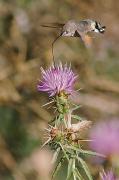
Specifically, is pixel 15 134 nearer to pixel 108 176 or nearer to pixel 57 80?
pixel 57 80

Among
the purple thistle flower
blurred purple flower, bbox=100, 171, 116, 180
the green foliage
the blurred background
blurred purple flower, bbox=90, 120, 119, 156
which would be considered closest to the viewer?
blurred purple flower, bbox=100, 171, 116, 180

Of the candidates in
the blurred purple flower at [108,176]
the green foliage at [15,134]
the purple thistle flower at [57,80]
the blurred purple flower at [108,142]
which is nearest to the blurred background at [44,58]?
the green foliage at [15,134]

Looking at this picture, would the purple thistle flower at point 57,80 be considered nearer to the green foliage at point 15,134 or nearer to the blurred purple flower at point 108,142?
the blurred purple flower at point 108,142

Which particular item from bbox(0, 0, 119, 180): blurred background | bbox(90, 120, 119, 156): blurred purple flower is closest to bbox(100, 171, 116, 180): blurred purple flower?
bbox(90, 120, 119, 156): blurred purple flower

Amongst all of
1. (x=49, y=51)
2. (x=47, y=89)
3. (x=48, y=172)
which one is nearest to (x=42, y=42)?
(x=49, y=51)

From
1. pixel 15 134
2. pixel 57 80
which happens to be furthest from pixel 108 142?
pixel 15 134

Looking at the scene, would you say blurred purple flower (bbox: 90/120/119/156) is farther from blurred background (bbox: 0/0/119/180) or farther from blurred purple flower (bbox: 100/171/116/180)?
blurred background (bbox: 0/0/119/180)

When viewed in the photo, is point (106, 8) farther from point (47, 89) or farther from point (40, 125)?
point (47, 89)
